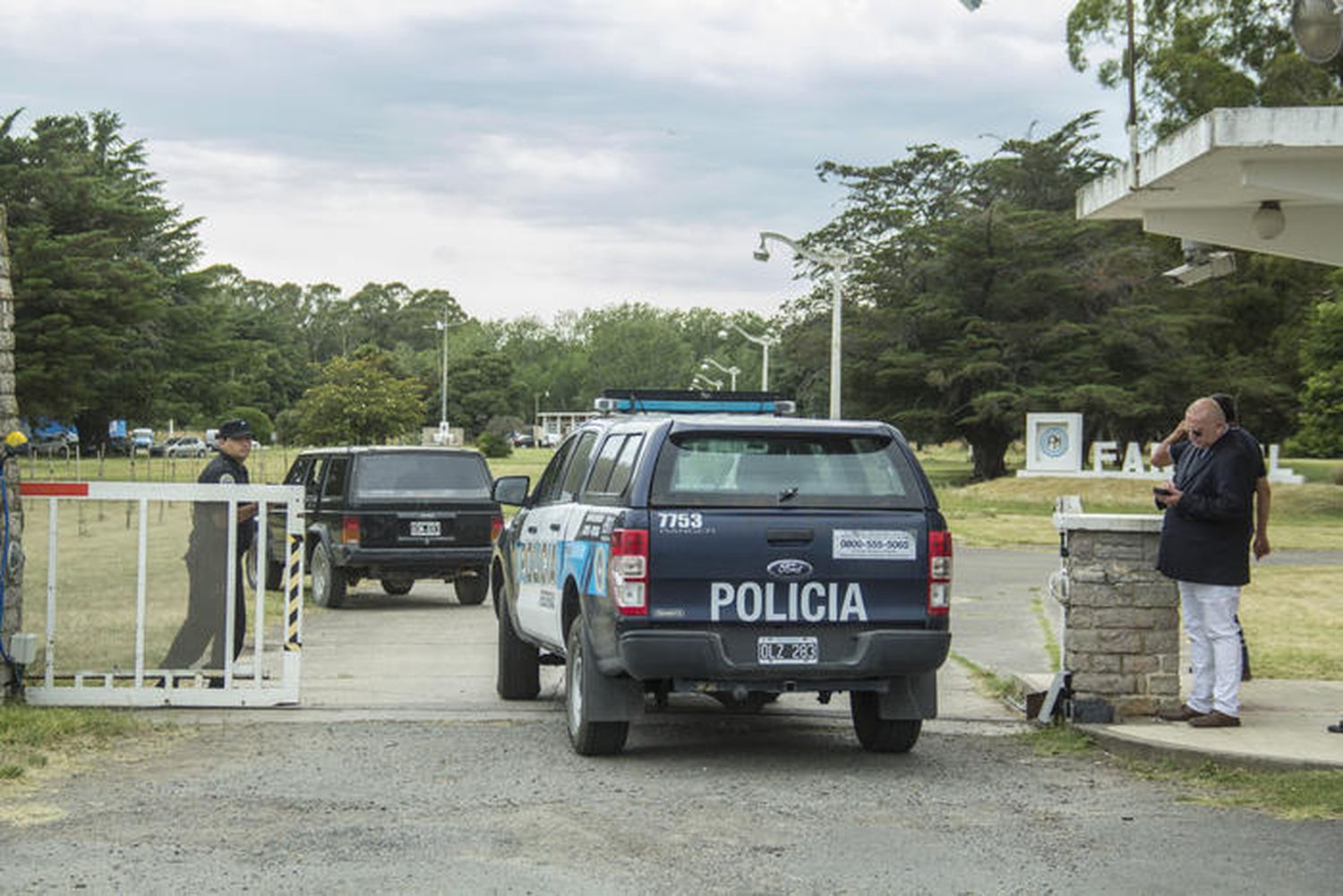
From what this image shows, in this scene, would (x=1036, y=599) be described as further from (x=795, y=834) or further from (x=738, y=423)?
(x=795, y=834)

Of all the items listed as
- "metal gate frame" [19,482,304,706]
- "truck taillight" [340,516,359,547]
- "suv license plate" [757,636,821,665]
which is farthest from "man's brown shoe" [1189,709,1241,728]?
"truck taillight" [340,516,359,547]

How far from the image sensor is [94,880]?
6.60 meters

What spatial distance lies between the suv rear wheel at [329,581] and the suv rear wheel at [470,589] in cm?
134

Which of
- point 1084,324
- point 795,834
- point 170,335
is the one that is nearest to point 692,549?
point 795,834

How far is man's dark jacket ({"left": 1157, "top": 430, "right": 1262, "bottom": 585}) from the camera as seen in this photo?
10.0m

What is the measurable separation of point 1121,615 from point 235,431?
6.45 meters

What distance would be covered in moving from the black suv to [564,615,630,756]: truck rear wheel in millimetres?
9180

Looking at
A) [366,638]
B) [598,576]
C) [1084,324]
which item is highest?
[1084,324]

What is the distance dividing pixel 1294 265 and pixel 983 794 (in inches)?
1916

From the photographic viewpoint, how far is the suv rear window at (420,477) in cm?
1936

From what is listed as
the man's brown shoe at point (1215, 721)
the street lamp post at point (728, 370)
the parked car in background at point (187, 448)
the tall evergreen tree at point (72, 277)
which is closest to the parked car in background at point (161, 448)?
the parked car in background at point (187, 448)

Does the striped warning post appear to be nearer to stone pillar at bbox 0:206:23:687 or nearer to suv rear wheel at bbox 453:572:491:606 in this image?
stone pillar at bbox 0:206:23:687

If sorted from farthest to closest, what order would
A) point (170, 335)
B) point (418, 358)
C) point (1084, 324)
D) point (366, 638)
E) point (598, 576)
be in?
point (418, 358) < point (170, 335) < point (1084, 324) < point (366, 638) < point (598, 576)

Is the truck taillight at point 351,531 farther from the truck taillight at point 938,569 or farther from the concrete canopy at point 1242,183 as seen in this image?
the truck taillight at point 938,569
